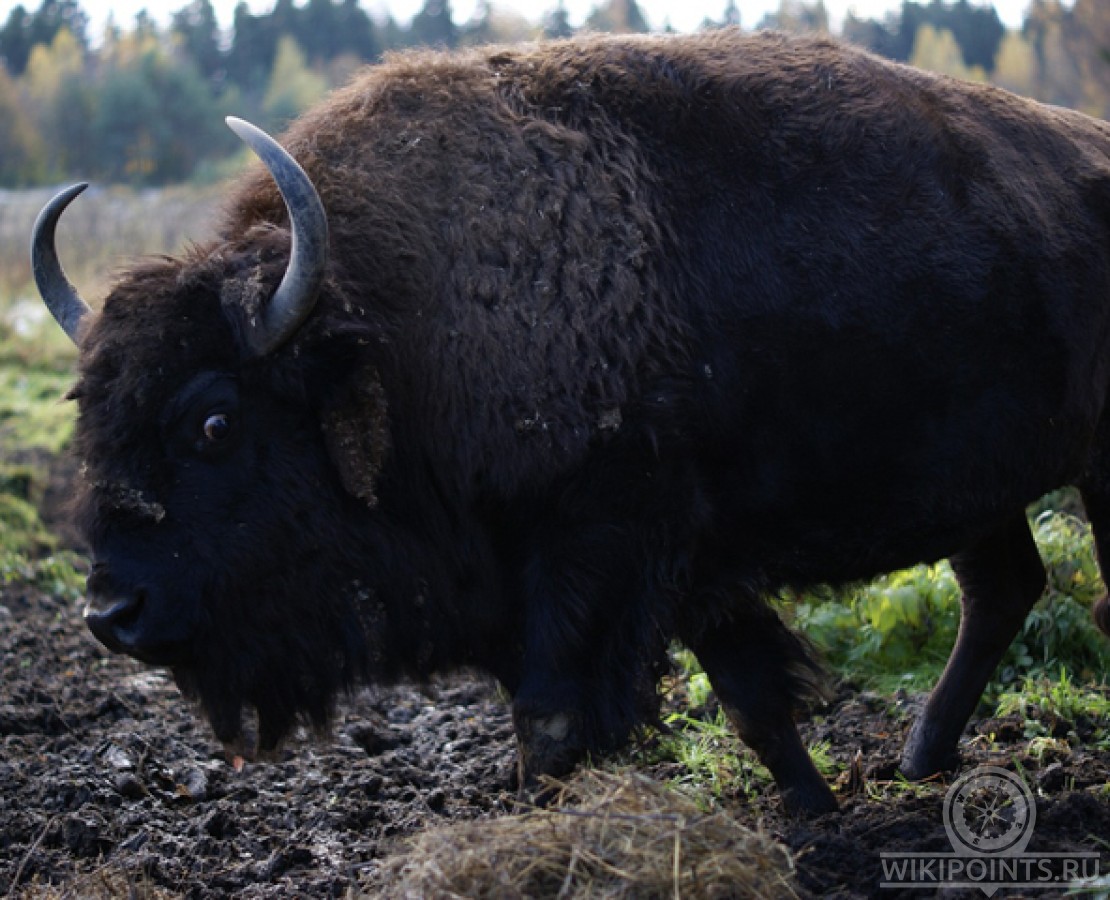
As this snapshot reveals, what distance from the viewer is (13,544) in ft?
27.6

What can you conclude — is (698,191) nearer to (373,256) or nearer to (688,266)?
(688,266)

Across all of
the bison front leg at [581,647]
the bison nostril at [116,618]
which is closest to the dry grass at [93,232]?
the bison nostril at [116,618]

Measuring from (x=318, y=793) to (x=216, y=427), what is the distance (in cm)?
159

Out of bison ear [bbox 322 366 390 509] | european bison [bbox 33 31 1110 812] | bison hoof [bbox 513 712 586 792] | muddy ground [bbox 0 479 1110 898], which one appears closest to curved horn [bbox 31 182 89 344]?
european bison [bbox 33 31 1110 812]

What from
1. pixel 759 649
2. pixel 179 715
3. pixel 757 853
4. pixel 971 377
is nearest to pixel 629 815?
pixel 757 853

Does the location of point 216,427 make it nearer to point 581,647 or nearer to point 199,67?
point 581,647

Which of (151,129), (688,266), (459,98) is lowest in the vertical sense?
(151,129)

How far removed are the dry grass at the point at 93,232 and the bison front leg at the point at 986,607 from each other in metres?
12.7

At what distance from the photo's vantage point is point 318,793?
4.31 meters

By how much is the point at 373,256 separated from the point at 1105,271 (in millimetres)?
2385

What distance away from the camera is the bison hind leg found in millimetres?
3945

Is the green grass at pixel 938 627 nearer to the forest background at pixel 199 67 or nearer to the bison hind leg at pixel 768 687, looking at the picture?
the bison hind leg at pixel 768 687

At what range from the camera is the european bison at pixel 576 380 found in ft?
11.1

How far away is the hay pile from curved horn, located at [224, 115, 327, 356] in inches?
56.1
